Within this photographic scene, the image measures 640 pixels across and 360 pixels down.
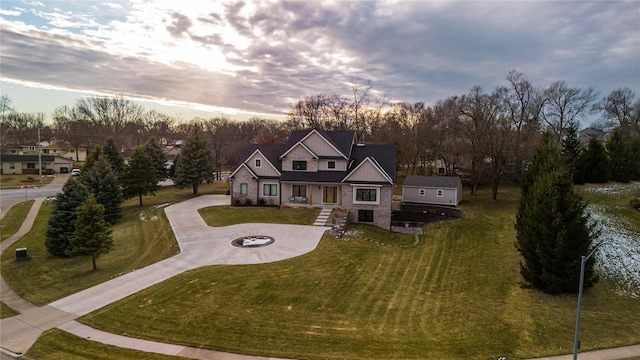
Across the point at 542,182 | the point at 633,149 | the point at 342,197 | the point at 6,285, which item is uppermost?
the point at 633,149

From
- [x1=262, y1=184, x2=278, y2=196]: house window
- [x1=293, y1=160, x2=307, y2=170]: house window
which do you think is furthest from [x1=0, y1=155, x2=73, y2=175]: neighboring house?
[x1=293, y1=160, x2=307, y2=170]: house window

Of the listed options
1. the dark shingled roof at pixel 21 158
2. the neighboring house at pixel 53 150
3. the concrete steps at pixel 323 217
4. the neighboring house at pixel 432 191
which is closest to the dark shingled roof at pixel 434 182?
the neighboring house at pixel 432 191

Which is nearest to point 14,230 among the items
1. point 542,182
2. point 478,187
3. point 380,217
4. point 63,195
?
point 63,195

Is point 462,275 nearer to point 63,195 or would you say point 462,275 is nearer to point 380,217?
point 380,217

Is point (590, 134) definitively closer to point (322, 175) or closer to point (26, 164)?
point (322, 175)

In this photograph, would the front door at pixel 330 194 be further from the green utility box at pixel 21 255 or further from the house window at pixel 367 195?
the green utility box at pixel 21 255

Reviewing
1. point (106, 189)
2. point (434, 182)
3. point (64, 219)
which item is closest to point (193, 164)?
point (106, 189)
